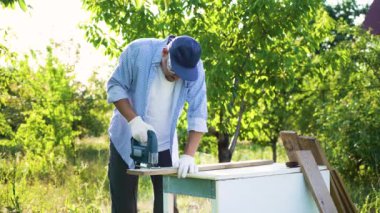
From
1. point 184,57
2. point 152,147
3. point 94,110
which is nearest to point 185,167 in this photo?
point 152,147

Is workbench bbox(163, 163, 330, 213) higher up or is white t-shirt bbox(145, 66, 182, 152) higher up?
white t-shirt bbox(145, 66, 182, 152)

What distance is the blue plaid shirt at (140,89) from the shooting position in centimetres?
333

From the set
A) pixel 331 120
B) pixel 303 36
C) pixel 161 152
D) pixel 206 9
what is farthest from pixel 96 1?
pixel 331 120

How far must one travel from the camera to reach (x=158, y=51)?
3.36 meters

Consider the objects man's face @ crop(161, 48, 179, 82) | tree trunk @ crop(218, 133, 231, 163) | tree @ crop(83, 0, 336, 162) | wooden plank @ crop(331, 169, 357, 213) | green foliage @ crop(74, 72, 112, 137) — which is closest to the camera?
man's face @ crop(161, 48, 179, 82)

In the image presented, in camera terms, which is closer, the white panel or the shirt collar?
the white panel

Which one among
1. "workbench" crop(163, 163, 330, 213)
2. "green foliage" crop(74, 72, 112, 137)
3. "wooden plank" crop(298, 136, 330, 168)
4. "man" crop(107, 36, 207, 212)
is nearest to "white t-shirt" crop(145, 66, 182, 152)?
"man" crop(107, 36, 207, 212)

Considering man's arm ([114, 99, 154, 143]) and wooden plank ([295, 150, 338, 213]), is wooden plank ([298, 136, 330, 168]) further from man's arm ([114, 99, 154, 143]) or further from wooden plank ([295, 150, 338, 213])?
man's arm ([114, 99, 154, 143])

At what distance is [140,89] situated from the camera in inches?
133

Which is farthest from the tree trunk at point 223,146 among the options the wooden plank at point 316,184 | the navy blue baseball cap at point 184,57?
the navy blue baseball cap at point 184,57

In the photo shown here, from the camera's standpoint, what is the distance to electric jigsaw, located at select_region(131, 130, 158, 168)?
2990mm

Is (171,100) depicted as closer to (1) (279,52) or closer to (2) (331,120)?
(1) (279,52)

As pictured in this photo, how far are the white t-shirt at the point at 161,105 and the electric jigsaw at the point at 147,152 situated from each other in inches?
13.2

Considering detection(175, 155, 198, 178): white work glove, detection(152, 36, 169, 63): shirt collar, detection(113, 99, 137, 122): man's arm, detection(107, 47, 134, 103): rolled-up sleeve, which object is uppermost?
detection(152, 36, 169, 63): shirt collar
